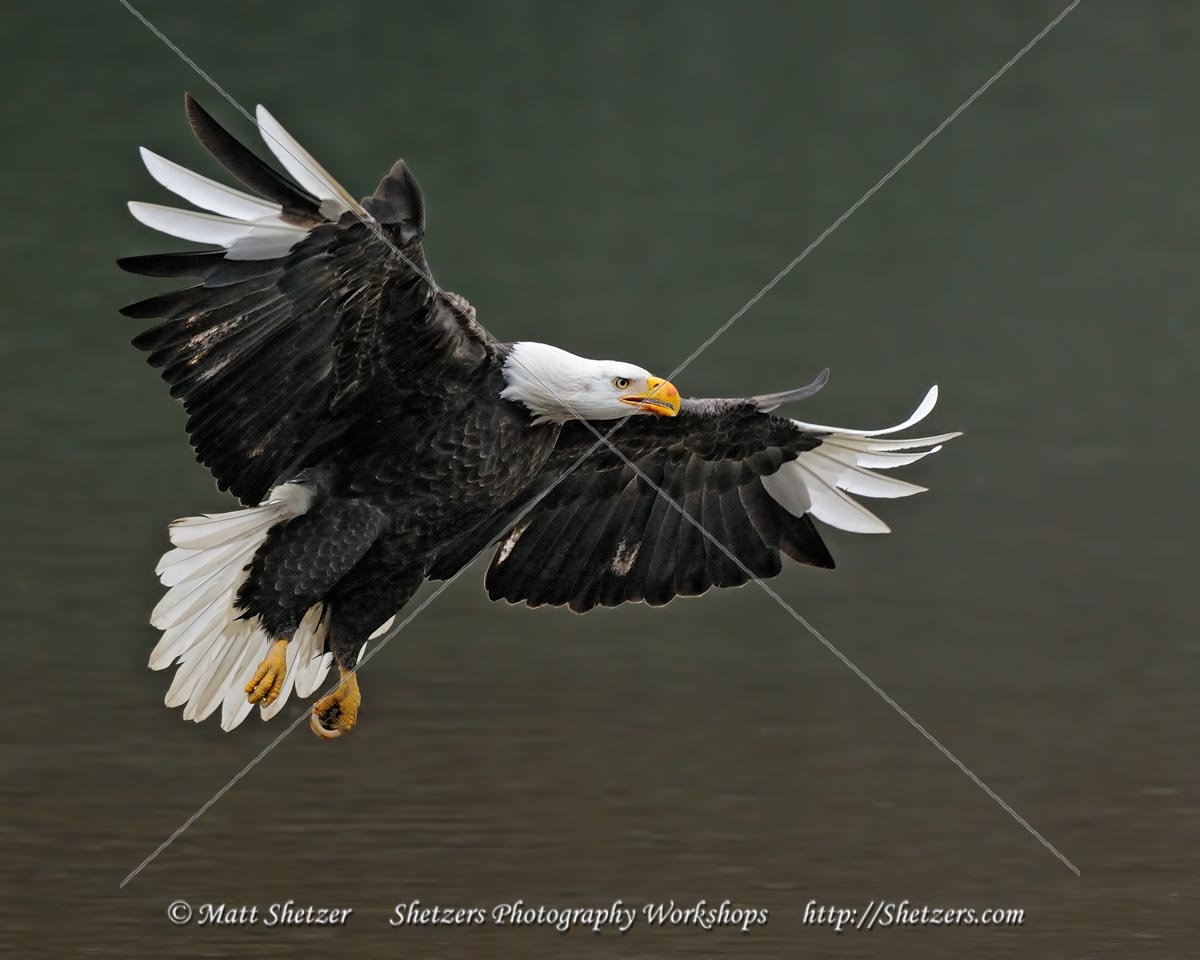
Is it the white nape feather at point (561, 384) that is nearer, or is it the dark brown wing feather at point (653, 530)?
the white nape feather at point (561, 384)

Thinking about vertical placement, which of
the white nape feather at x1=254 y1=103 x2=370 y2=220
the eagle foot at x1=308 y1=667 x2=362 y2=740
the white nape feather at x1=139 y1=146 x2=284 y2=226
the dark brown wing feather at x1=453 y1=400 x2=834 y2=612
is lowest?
the eagle foot at x1=308 y1=667 x2=362 y2=740

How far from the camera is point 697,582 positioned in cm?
623

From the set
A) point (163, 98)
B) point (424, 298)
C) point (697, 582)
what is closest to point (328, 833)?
point (697, 582)

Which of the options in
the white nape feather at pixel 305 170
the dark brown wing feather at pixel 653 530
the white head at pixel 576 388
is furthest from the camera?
the dark brown wing feather at pixel 653 530

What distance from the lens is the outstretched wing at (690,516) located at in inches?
240

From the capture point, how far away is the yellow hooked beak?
5531 mm

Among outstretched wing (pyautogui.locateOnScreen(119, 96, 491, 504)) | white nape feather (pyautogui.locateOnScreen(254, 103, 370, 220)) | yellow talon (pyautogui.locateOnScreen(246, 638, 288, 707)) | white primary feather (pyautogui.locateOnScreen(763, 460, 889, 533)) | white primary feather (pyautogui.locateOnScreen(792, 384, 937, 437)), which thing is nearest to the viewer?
white nape feather (pyautogui.locateOnScreen(254, 103, 370, 220))

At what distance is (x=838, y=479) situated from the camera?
20.2 feet

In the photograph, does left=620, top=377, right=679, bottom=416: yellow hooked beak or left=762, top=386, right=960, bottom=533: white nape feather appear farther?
left=762, top=386, right=960, bottom=533: white nape feather

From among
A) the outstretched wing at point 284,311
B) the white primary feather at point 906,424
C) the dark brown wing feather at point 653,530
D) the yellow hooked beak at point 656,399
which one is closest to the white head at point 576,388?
the yellow hooked beak at point 656,399

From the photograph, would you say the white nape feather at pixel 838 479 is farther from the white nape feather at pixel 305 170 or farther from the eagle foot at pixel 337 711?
the white nape feather at pixel 305 170

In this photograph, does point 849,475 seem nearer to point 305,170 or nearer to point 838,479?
point 838,479

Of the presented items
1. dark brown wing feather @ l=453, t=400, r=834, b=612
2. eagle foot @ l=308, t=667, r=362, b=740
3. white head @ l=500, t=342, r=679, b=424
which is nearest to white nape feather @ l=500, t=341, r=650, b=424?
white head @ l=500, t=342, r=679, b=424

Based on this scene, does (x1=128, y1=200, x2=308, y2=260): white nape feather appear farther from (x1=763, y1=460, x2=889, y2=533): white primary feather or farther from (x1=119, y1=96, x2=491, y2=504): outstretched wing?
(x1=763, y1=460, x2=889, y2=533): white primary feather
